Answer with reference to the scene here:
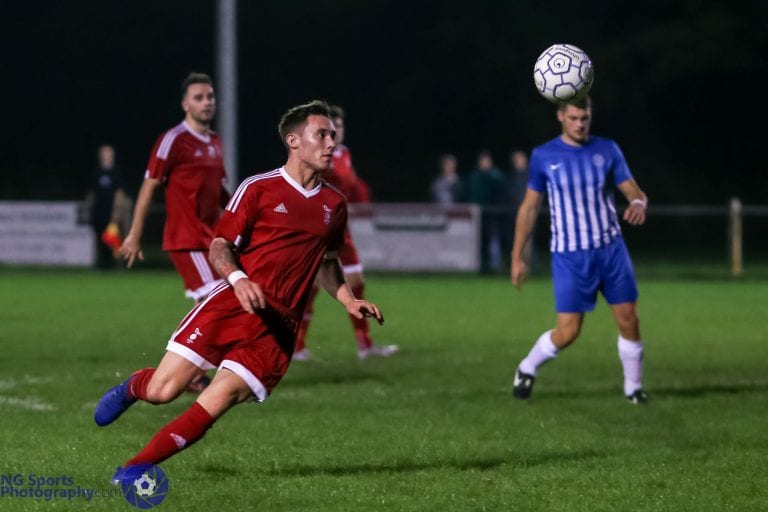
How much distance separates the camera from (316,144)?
6.38 meters

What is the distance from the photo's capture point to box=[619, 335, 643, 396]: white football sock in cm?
920

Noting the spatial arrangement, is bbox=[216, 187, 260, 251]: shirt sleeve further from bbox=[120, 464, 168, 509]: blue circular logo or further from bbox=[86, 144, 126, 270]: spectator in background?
bbox=[86, 144, 126, 270]: spectator in background

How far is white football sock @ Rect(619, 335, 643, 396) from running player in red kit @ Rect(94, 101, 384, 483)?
3.28 m

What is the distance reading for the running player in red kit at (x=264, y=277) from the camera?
6.19 metres

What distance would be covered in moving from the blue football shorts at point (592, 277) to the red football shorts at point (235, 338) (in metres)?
3.08

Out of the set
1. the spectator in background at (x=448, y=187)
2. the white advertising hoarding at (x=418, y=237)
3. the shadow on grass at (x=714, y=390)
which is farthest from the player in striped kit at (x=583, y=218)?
the spectator in background at (x=448, y=187)

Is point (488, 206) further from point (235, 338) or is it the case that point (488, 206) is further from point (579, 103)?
point (235, 338)

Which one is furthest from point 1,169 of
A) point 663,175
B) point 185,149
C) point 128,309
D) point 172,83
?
point 185,149

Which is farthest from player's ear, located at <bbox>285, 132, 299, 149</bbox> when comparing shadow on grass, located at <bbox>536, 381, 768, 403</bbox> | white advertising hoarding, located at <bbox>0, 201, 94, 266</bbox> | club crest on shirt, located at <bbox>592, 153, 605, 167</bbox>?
white advertising hoarding, located at <bbox>0, 201, 94, 266</bbox>

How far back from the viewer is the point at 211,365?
6359 millimetres

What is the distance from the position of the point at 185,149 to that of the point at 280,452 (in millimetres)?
2910

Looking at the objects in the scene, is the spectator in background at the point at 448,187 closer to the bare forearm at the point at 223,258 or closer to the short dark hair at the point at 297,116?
the short dark hair at the point at 297,116

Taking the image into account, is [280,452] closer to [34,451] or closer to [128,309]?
[34,451]

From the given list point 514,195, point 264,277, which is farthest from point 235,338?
point 514,195
